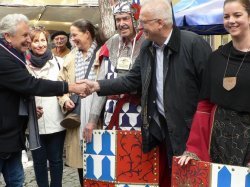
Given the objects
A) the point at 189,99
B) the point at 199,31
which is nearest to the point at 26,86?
the point at 189,99

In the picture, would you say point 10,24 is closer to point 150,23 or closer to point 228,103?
point 150,23

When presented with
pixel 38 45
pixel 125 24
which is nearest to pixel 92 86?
pixel 125 24

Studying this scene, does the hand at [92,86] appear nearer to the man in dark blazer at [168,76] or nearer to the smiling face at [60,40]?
the man in dark blazer at [168,76]

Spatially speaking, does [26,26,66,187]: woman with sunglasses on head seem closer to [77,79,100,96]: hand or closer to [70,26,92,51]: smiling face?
[70,26,92,51]: smiling face

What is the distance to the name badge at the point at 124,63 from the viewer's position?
4043 millimetres

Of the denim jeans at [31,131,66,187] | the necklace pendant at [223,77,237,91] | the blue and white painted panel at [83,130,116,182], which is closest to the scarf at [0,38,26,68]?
the blue and white painted panel at [83,130,116,182]

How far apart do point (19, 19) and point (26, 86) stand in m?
0.58

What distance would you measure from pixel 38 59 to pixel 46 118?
65 cm

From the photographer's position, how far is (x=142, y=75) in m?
3.74

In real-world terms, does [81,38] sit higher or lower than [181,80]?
higher

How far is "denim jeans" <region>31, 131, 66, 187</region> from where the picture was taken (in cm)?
493

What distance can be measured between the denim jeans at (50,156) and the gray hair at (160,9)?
2.03 metres

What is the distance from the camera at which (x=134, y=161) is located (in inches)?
155

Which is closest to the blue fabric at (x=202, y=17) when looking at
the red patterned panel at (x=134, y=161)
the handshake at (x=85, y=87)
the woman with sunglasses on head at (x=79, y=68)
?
the woman with sunglasses on head at (x=79, y=68)
